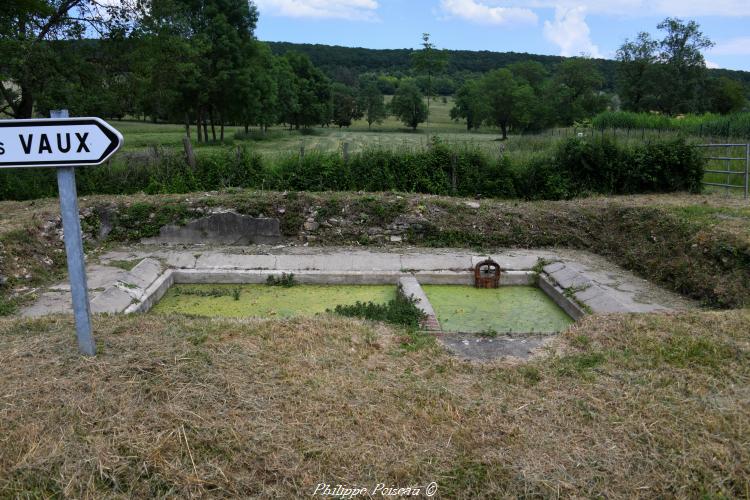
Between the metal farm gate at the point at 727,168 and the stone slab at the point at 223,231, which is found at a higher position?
the metal farm gate at the point at 727,168

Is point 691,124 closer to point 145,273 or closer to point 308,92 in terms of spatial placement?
point 145,273

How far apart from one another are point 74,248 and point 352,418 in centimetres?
199

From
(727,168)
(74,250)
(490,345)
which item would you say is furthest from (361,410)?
(727,168)

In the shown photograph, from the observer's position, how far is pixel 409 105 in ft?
210

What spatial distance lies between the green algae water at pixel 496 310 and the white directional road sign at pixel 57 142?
158 inches

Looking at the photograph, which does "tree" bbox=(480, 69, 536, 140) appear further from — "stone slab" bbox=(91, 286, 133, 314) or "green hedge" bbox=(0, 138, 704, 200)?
"stone slab" bbox=(91, 286, 133, 314)

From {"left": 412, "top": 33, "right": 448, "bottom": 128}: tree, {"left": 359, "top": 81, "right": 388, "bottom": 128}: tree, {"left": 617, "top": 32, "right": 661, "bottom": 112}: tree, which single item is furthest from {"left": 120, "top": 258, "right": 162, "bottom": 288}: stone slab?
{"left": 359, "top": 81, "right": 388, "bottom": 128}: tree

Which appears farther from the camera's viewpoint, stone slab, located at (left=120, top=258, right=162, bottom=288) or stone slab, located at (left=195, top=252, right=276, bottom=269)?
stone slab, located at (left=195, top=252, right=276, bottom=269)

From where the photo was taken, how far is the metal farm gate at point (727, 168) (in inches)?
476

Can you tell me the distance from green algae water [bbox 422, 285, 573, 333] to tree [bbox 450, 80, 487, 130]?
154 feet

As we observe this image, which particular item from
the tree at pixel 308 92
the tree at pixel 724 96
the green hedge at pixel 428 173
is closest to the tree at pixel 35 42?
the green hedge at pixel 428 173

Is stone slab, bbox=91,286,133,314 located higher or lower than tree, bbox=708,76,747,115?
lower

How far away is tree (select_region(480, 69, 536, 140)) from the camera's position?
51.1 m

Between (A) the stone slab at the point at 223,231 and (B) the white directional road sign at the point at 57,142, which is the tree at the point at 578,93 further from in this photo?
(B) the white directional road sign at the point at 57,142
